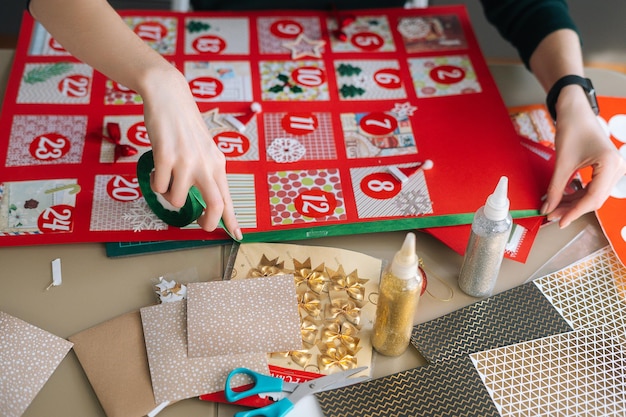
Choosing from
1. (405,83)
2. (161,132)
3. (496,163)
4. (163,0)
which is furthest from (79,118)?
(163,0)

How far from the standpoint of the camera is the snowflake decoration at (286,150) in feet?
3.45

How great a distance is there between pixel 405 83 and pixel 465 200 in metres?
0.30

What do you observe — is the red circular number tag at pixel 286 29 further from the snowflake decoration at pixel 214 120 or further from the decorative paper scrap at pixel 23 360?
the decorative paper scrap at pixel 23 360

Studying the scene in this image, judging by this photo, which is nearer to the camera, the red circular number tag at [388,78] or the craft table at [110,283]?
the craft table at [110,283]

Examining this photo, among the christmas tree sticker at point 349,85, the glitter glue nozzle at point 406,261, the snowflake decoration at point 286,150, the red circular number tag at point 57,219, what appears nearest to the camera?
the glitter glue nozzle at point 406,261

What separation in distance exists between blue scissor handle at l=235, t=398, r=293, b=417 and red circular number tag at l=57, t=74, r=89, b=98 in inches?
25.8

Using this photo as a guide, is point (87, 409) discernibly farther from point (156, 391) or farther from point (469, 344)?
point (469, 344)

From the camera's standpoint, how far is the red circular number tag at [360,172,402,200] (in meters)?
1.01

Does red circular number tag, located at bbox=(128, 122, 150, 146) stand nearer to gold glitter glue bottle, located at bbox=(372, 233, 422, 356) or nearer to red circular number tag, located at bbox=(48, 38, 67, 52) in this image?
red circular number tag, located at bbox=(48, 38, 67, 52)

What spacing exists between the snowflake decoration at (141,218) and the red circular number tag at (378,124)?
39 cm

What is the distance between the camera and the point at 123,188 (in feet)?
3.26

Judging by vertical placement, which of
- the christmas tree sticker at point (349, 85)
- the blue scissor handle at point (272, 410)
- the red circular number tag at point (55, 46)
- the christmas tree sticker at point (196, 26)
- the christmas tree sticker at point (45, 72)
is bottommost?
the blue scissor handle at point (272, 410)

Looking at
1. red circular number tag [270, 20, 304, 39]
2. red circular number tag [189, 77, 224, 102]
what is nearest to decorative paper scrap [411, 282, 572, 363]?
red circular number tag [189, 77, 224, 102]

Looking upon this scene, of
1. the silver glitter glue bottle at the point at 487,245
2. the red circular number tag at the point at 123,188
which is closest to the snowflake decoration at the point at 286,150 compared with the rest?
the red circular number tag at the point at 123,188
